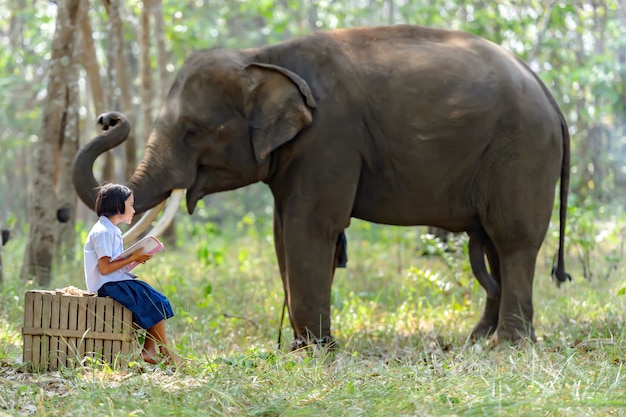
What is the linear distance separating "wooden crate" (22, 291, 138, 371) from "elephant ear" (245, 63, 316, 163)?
1658mm

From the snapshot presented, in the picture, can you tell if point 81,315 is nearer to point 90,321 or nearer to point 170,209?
point 90,321

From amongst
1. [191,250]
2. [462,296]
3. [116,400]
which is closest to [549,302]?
[462,296]

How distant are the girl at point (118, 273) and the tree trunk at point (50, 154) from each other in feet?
10.0

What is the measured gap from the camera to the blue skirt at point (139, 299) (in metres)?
4.69

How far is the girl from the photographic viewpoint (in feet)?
15.4

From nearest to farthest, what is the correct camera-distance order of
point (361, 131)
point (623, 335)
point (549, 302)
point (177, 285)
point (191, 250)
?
1. point (623, 335)
2. point (361, 131)
3. point (549, 302)
4. point (177, 285)
5. point (191, 250)

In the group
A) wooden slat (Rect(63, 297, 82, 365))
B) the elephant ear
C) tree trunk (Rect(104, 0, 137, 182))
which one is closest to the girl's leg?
wooden slat (Rect(63, 297, 82, 365))

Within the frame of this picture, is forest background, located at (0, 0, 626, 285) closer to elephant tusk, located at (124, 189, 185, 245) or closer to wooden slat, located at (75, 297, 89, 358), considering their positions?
elephant tusk, located at (124, 189, 185, 245)

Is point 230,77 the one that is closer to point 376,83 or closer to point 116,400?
point 376,83

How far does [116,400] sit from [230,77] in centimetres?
283

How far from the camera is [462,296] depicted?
309 inches

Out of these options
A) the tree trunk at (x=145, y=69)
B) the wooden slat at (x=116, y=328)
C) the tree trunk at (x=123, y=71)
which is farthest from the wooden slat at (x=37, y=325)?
the tree trunk at (x=145, y=69)

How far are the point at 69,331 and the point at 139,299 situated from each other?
1.27ft

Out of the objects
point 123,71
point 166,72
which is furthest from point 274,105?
point 166,72
